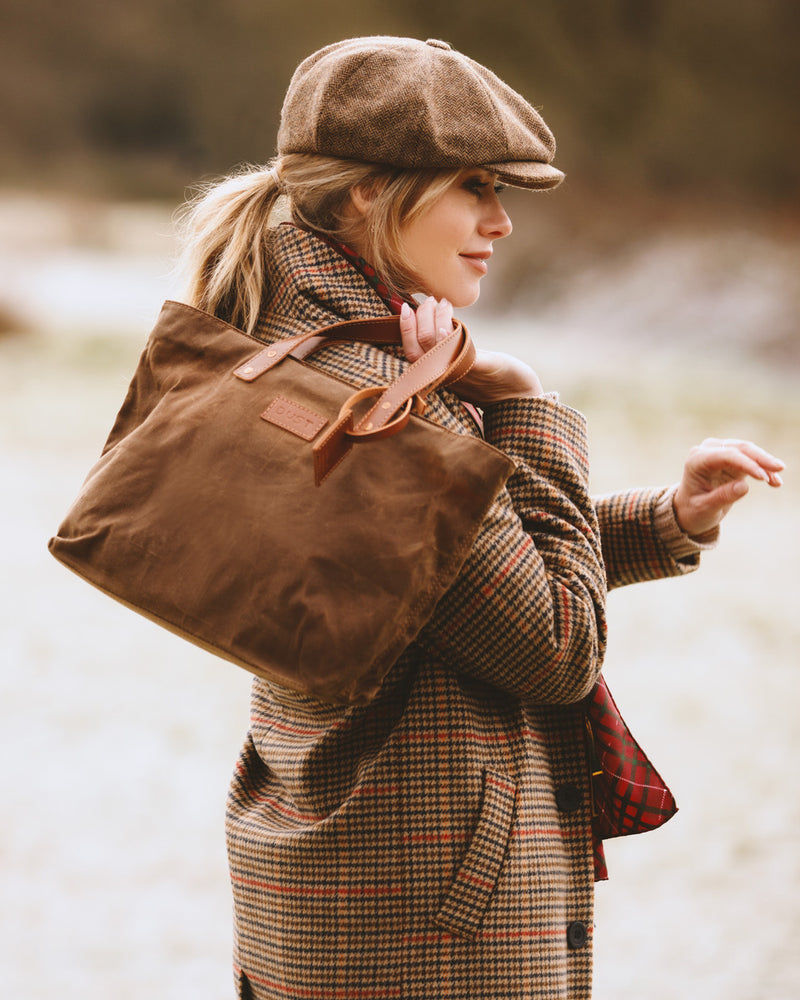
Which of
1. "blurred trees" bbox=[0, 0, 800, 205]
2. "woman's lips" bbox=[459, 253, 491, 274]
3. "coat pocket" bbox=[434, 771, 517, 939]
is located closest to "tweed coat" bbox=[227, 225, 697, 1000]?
"coat pocket" bbox=[434, 771, 517, 939]

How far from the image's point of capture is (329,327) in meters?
0.89

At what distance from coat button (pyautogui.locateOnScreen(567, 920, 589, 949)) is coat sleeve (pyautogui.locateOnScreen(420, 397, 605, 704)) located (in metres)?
0.21

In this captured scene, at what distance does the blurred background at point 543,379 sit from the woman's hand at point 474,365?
34 centimetres

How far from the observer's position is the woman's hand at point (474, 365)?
2.94 feet

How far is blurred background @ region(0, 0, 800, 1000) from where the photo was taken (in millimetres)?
2621

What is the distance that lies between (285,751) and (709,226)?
8771 millimetres

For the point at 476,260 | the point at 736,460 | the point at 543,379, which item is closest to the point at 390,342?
the point at 476,260

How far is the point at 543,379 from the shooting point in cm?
799

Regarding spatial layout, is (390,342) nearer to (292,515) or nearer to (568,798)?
(292,515)

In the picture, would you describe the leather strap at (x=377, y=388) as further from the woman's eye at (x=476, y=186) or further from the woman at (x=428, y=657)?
the woman's eye at (x=476, y=186)

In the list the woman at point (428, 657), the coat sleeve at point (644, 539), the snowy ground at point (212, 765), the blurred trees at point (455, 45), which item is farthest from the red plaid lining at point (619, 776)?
the blurred trees at point (455, 45)

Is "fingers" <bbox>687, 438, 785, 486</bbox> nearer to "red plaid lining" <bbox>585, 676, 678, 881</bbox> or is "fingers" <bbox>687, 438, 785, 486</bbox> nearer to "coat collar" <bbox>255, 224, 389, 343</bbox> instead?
"red plaid lining" <bbox>585, 676, 678, 881</bbox>

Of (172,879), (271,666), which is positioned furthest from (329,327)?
(172,879)

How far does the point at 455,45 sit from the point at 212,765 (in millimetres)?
7532
